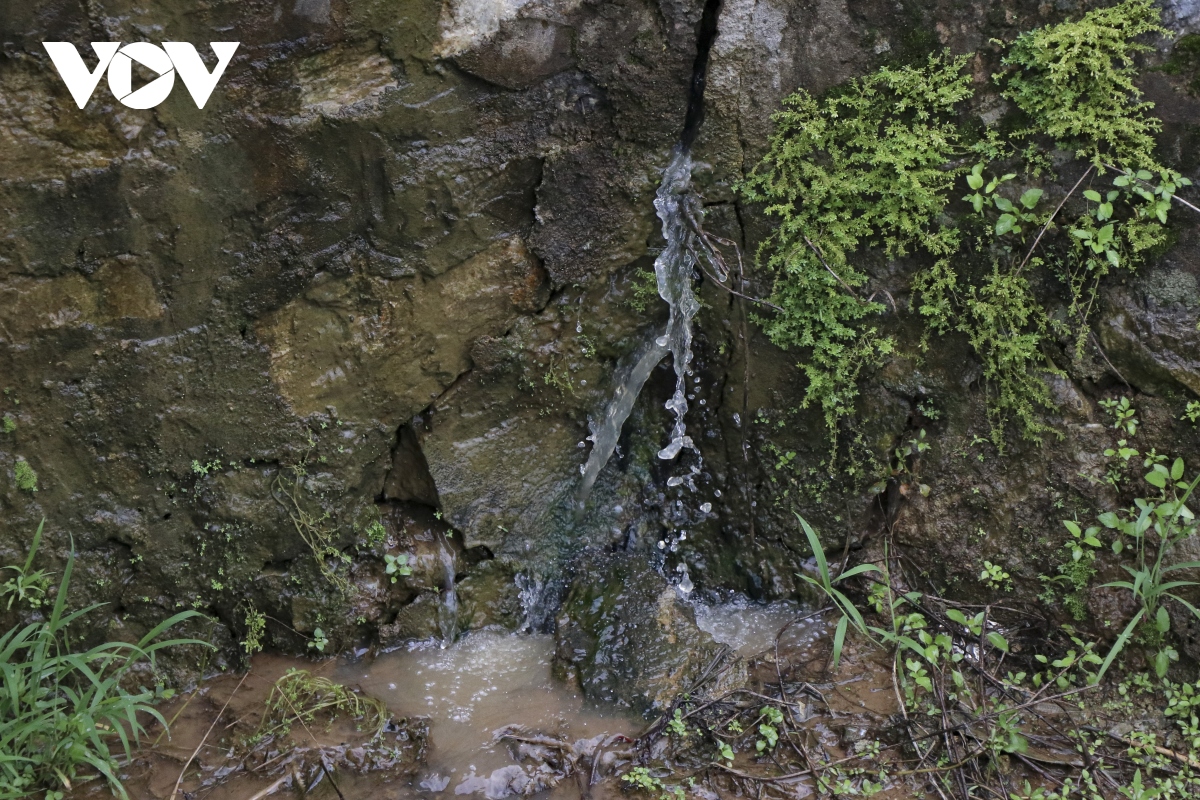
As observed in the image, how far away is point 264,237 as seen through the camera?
2924 millimetres

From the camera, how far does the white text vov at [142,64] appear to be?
8.29 feet

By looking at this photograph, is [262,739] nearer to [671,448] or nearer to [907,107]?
[671,448]

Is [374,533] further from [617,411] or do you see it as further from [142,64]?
[142,64]

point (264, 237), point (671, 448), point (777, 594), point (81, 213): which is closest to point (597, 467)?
point (671, 448)

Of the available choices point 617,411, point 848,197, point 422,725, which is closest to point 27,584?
point 422,725

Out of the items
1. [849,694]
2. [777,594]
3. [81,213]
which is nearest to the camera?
[81,213]

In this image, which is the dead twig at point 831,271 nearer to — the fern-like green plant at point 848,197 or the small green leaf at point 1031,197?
the fern-like green plant at point 848,197

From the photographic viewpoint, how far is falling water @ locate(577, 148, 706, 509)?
3277mm

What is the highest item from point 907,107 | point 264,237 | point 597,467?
point 907,107

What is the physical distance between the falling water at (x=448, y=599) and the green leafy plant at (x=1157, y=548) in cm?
236

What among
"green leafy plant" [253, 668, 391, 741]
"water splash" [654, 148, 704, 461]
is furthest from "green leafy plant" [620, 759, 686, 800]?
"water splash" [654, 148, 704, 461]

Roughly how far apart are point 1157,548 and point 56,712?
3595 mm

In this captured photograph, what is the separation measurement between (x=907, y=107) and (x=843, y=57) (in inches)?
11.1

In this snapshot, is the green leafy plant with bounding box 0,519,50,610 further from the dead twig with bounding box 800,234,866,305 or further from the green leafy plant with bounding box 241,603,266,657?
the dead twig with bounding box 800,234,866,305
